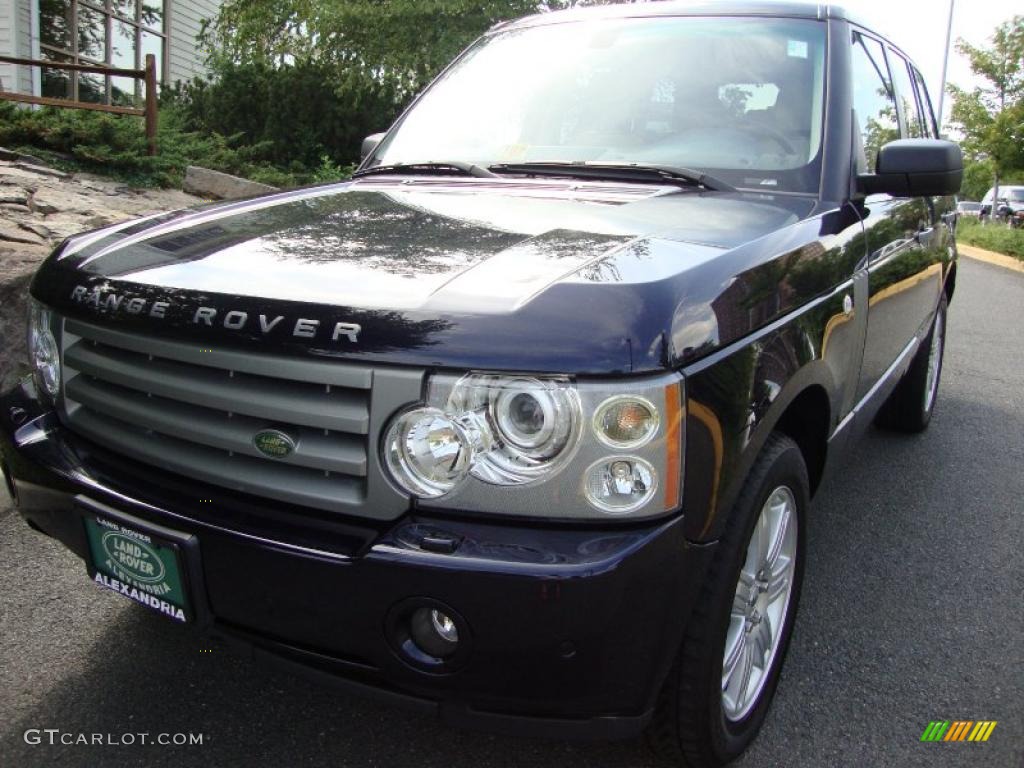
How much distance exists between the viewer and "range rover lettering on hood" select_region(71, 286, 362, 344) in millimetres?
1678

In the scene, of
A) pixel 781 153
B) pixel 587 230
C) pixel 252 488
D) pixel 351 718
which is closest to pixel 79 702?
pixel 351 718

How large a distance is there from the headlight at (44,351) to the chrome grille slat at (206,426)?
11 cm

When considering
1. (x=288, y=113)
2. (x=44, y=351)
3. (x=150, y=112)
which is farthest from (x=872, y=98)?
(x=288, y=113)

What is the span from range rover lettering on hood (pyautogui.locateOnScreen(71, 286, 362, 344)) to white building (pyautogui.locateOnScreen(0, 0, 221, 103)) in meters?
11.4

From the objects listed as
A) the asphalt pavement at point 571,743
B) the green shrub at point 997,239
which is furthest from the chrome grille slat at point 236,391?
the green shrub at point 997,239

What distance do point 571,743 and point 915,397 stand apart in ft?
10.6

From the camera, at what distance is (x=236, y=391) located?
1782 millimetres

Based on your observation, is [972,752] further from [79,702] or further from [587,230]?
[79,702]

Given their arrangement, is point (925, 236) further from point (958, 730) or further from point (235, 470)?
point (235, 470)

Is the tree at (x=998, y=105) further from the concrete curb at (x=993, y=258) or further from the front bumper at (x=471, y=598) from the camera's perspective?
the front bumper at (x=471, y=598)

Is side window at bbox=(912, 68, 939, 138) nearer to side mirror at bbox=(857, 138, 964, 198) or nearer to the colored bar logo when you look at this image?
side mirror at bbox=(857, 138, 964, 198)

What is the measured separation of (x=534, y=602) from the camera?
Answer: 156cm

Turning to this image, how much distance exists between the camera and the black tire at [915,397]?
15.0 ft

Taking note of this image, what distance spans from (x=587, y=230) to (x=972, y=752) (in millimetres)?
1622
